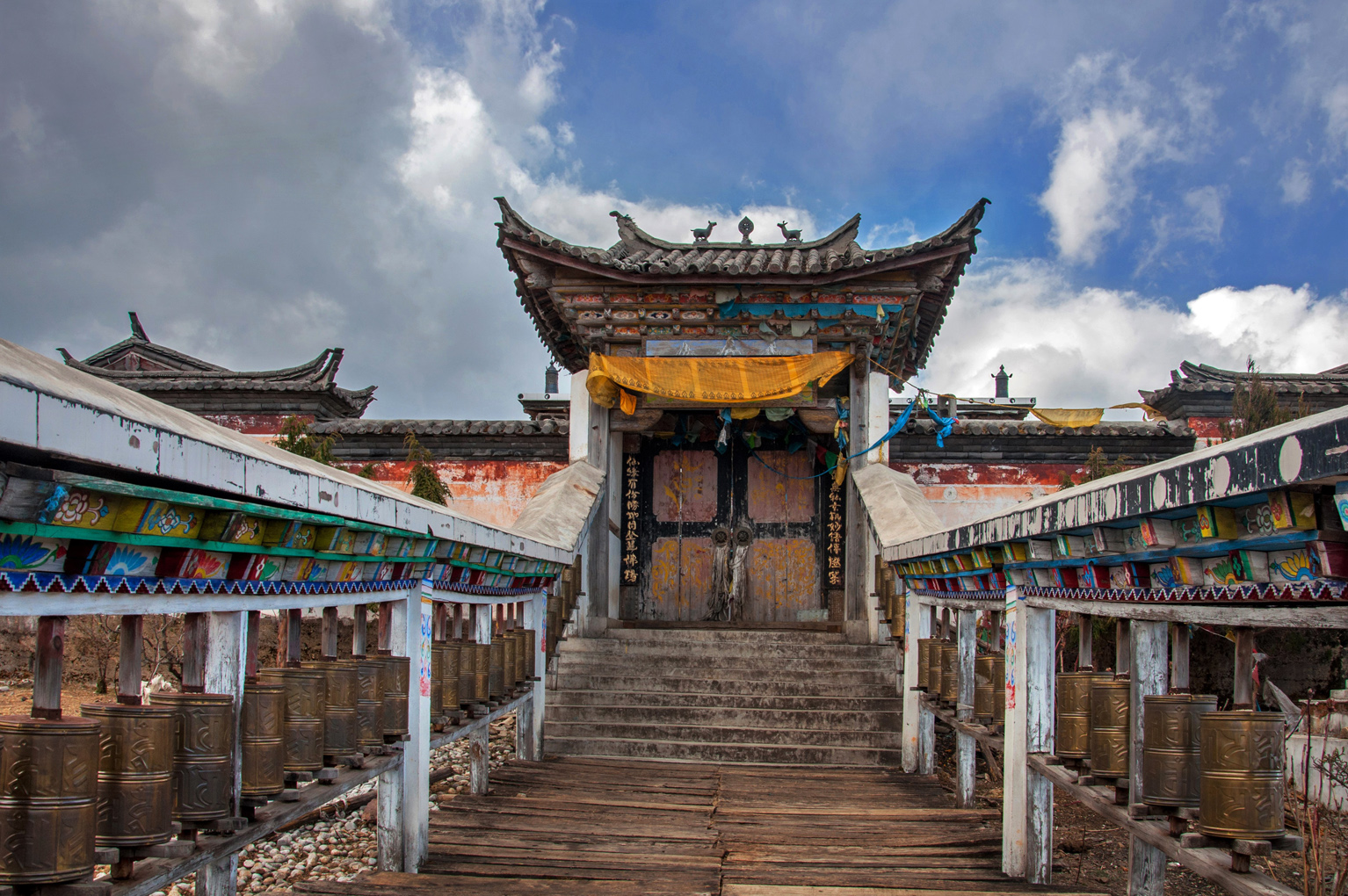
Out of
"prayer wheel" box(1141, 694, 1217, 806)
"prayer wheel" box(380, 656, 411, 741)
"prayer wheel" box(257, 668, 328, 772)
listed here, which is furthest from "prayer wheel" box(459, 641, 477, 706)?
"prayer wheel" box(1141, 694, 1217, 806)

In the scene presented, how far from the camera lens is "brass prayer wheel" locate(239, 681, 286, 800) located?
335cm

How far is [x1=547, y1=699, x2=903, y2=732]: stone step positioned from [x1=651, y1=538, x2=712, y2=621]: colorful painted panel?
11.1 ft

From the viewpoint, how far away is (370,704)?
14.3 feet

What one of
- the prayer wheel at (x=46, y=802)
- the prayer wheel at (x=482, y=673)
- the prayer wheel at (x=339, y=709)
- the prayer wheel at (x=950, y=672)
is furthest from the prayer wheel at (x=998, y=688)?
the prayer wheel at (x=46, y=802)

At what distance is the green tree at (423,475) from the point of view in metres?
10.2

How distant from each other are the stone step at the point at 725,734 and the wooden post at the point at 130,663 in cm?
469

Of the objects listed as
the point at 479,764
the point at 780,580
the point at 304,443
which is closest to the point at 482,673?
the point at 479,764

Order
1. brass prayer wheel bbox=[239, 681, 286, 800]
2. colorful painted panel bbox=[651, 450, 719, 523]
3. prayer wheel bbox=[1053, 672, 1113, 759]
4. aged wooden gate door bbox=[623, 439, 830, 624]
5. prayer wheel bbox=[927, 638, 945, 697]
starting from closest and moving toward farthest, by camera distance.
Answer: brass prayer wheel bbox=[239, 681, 286, 800] < prayer wheel bbox=[1053, 672, 1113, 759] < prayer wheel bbox=[927, 638, 945, 697] < aged wooden gate door bbox=[623, 439, 830, 624] < colorful painted panel bbox=[651, 450, 719, 523]

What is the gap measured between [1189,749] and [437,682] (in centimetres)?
358

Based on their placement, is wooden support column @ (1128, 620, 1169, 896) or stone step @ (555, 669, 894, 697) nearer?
wooden support column @ (1128, 620, 1169, 896)

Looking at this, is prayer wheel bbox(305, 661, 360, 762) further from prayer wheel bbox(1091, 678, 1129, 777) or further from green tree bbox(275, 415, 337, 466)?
green tree bbox(275, 415, 337, 466)

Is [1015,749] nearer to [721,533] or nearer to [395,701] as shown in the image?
[395,701]

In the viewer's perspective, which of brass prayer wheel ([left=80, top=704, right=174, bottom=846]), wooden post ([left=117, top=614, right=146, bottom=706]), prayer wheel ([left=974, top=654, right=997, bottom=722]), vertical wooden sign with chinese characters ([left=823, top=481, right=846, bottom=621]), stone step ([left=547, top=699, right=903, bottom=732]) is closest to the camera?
brass prayer wheel ([left=80, top=704, right=174, bottom=846])

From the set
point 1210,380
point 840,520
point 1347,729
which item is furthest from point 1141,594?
point 1210,380
